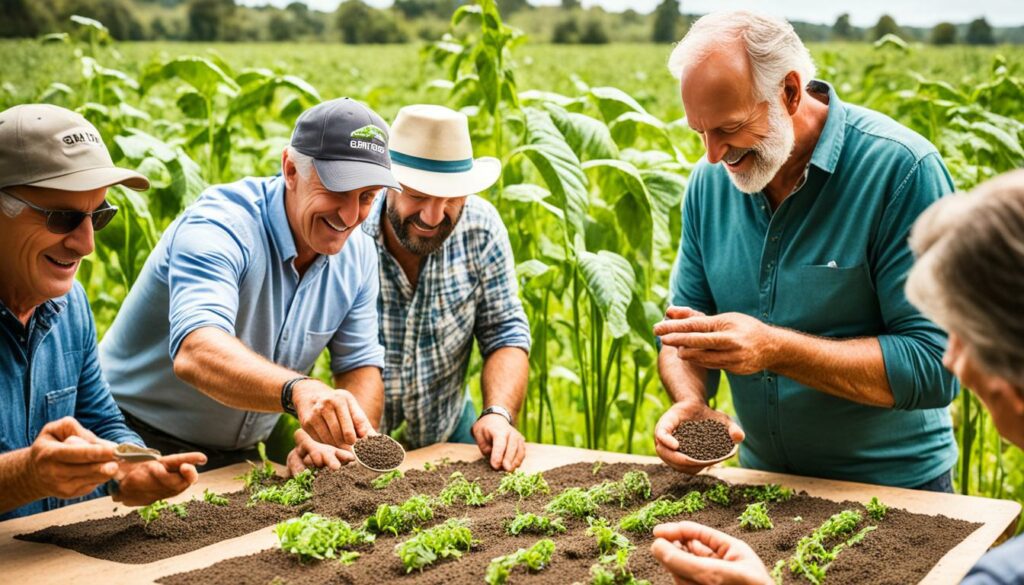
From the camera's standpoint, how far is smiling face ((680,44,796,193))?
10.2 feet

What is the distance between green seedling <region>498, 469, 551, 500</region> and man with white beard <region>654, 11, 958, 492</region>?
395mm

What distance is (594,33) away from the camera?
26.2m

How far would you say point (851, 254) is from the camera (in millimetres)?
3209

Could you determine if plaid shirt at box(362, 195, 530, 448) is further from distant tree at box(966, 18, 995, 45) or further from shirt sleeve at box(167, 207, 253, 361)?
distant tree at box(966, 18, 995, 45)

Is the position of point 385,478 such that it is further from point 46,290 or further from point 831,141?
point 831,141

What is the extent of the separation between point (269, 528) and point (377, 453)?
0.49m

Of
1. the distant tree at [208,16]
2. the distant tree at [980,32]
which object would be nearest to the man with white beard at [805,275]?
the distant tree at [980,32]

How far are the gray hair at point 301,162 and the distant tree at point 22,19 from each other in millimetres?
8061

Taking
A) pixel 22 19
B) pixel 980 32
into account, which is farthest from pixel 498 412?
pixel 980 32

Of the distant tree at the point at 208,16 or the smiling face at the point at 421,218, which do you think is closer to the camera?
the smiling face at the point at 421,218

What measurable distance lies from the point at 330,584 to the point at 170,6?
625 inches

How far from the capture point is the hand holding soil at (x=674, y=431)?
10.2 feet

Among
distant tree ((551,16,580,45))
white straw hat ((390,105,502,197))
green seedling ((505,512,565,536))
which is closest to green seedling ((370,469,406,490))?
green seedling ((505,512,565,536))

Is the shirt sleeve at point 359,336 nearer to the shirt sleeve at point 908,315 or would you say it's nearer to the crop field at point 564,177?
the crop field at point 564,177
